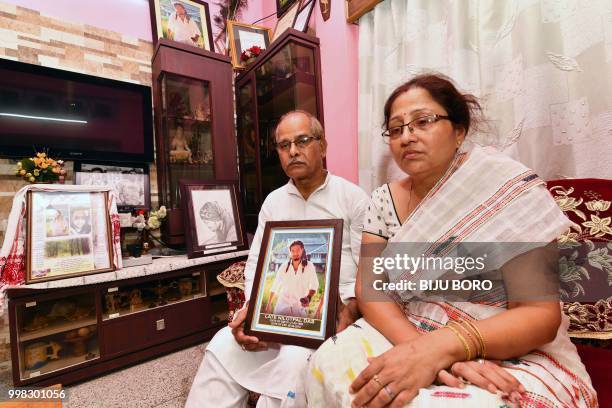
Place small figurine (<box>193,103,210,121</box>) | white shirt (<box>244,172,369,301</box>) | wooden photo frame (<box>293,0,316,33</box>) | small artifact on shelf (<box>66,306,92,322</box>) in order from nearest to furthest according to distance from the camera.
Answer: white shirt (<box>244,172,369,301</box>) < small artifact on shelf (<box>66,306,92,322</box>) < wooden photo frame (<box>293,0,316,33</box>) < small figurine (<box>193,103,210,121</box>)

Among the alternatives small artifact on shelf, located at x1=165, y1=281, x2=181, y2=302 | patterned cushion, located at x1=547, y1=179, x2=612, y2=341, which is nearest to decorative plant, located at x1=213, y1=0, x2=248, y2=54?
small artifact on shelf, located at x1=165, y1=281, x2=181, y2=302

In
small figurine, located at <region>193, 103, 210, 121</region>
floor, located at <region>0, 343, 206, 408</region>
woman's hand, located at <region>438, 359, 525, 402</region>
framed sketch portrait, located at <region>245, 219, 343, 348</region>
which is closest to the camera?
woman's hand, located at <region>438, 359, 525, 402</region>

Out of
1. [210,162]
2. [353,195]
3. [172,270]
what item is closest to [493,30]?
[353,195]

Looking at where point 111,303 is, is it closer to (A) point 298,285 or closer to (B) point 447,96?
(A) point 298,285

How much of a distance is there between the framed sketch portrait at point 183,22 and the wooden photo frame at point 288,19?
2.00ft

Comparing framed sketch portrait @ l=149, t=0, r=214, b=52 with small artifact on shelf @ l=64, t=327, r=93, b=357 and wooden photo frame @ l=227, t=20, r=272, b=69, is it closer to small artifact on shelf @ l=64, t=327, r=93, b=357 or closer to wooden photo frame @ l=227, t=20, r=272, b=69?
wooden photo frame @ l=227, t=20, r=272, b=69

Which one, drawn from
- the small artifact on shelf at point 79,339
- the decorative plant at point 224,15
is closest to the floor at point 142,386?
the small artifact on shelf at point 79,339

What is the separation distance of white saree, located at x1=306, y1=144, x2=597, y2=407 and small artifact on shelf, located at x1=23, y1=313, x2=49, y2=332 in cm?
176

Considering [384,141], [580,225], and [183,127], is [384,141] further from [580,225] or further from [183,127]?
[183,127]

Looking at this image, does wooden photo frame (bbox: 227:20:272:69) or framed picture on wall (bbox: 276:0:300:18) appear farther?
wooden photo frame (bbox: 227:20:272:69)

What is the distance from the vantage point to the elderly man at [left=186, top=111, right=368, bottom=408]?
966 mm

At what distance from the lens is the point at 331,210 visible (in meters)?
1.31

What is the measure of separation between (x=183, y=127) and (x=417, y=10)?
183 cm

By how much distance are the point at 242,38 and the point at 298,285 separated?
2.43 metres
